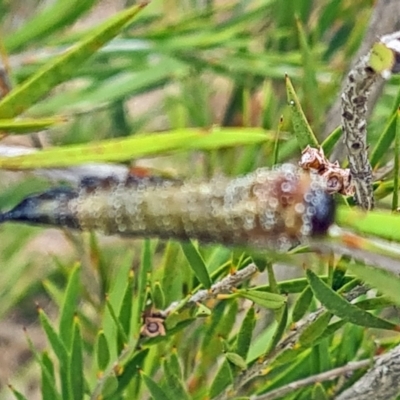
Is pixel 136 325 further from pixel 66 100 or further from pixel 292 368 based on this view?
pixel 66 100

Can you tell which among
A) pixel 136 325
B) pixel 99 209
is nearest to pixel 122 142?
pixel 99 209

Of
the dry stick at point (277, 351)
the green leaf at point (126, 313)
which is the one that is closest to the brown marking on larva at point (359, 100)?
the dry stick at point (277, 351)

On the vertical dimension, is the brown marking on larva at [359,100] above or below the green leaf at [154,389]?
above

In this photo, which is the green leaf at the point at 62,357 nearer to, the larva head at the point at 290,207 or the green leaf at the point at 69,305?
the green leaf at the point at 69,305

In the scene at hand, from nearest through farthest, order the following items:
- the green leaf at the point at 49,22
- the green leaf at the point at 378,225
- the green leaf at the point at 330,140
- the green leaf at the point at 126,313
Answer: the green leaf at the point at 378,225 < the green leaf at the point at 330,140 < the green leaf at the point at 126,313 < the green leaf at the point at 49,22

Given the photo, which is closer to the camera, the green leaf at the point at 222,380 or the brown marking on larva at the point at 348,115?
the brown marking on larva at the point at 348,115
